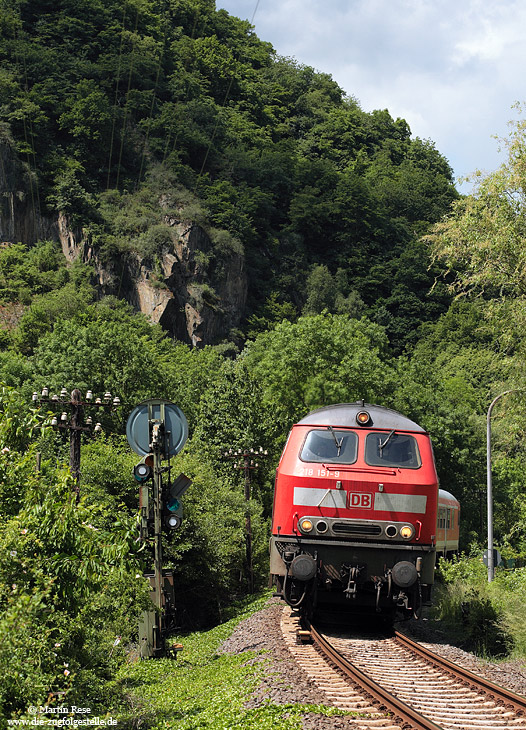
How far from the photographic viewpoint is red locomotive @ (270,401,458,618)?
12.8 meters

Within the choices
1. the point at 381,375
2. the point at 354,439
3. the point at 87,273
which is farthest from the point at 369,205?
the point at 354,439

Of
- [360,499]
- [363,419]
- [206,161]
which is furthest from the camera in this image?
[206,161]

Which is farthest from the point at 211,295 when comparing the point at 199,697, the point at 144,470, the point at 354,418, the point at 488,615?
the point at 199,697

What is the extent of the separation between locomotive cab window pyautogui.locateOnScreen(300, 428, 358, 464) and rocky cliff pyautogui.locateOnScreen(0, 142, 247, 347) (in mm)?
66976

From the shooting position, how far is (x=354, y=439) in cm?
1361

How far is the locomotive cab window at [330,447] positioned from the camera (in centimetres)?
1343

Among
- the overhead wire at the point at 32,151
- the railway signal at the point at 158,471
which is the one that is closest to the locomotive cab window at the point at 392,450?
the railway signal at the point at 158,471

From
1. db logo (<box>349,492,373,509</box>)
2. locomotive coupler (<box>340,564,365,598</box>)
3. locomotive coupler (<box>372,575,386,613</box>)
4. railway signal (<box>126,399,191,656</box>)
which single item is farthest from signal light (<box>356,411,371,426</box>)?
railway signal (<box>126,399,191,656</box>)

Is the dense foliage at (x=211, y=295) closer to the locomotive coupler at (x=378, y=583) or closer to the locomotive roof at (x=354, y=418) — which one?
the locomotive coupler at (x=378, y=583)

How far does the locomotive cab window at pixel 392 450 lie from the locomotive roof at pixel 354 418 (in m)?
0.21

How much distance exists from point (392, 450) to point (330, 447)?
0.99 m

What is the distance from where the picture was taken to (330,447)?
13570 mm

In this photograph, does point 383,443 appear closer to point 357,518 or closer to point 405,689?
point 357,518

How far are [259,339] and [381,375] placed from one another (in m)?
23.1
